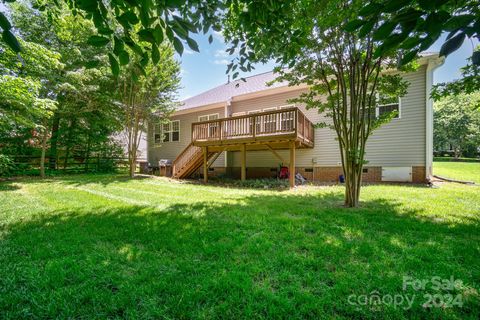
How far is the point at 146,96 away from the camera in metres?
13.0

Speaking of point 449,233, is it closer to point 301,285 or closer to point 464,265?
point 464,265

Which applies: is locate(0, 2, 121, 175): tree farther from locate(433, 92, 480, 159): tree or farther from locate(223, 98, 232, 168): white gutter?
locate(433, 92, 480, 159): tree

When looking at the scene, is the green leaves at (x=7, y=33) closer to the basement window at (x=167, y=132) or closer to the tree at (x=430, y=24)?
the tree at (x=430, y=24)

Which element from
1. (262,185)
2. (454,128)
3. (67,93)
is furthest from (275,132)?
(454,128)

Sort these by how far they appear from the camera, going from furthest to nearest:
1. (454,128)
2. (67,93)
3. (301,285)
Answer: (454,128) < (67,93) < (301,285)

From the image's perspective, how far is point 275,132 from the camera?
931cm

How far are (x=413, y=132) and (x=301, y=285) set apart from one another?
9.95m

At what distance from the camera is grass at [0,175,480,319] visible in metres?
1.82

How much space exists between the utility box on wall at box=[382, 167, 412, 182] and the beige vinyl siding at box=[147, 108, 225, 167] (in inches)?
344

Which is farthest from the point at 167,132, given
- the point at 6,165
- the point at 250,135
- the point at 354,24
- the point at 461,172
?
the point at 461,172

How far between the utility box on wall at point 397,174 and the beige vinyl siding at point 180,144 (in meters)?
8.74

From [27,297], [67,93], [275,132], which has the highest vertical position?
[67,93]

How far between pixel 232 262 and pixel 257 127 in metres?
8.39

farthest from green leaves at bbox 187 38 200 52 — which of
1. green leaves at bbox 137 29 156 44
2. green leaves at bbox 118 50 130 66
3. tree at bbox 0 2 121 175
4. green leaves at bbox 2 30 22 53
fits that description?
tree at bbox 0 2 121 175
